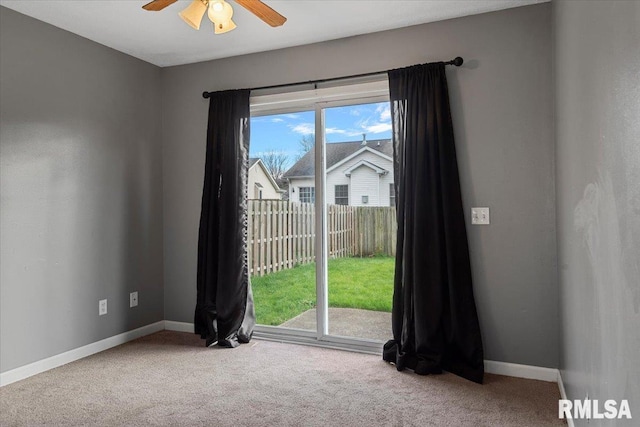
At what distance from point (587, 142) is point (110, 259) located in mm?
3441

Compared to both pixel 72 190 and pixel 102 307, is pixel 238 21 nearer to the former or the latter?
pixel 72 190

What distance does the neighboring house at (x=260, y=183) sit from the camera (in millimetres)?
3721

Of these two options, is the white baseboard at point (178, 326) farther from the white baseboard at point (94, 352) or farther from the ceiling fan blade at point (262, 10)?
the ceiling fan blade at point (262, 10)

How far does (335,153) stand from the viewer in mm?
3516

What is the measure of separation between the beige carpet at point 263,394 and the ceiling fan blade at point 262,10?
2214 millimetres

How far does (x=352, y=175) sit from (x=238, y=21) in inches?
56.3

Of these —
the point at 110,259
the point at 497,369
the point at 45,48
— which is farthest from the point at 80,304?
the point at 497,369

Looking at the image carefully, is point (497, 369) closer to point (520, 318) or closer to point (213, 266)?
point (520, 318)

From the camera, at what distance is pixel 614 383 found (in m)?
1.24

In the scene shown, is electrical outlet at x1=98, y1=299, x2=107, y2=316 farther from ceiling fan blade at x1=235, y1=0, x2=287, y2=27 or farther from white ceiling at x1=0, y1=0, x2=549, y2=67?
ceiling fan blade at x1=235, y1=0, x2=287, y2=27

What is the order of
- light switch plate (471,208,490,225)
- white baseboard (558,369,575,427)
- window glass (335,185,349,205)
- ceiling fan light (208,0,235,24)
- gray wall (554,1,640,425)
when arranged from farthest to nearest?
1. window glass (335,185,349,205)
2. light switch plate (471,208,490,225)
3. ceiling fan light (208,0,235,24)
4. white baseboard (558,369,575,427)
5. gray wall (554,1,640,425)

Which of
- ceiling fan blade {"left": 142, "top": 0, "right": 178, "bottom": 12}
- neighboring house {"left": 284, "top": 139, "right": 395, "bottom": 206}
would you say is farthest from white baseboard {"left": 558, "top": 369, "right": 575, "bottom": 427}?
ceiling fan blade {"left": 142, "top": 0, "right": 178, "bottom": 12}

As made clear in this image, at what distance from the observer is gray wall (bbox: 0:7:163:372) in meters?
2.83

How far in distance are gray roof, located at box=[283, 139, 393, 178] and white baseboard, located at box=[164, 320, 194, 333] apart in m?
1.65
